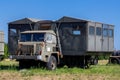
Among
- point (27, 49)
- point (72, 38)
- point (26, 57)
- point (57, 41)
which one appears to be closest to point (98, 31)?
point (72, 38)

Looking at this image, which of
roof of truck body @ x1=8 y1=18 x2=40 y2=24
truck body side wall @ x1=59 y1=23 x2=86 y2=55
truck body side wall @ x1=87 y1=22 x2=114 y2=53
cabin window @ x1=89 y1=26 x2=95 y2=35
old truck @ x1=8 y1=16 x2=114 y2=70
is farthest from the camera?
roof of truck body @ x1=8 y1=18 x2=40 y2=24

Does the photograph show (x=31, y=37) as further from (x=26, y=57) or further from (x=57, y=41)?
(x=57, y=41)

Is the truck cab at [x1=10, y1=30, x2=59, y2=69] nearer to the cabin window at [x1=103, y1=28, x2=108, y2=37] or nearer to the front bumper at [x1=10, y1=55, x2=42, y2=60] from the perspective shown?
the front bumper at [x1=10, y1=55, x2=42, y2=60]

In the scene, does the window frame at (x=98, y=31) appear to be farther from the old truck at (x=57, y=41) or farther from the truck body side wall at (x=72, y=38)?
the truck body side wall at (x=72, y=38)

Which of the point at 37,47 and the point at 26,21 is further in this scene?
the point at 26,21

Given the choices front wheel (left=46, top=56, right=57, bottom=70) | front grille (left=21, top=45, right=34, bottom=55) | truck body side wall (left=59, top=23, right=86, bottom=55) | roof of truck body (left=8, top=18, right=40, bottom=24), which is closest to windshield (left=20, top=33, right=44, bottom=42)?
front grille (left=21, top=45, right=34, bottom=55)

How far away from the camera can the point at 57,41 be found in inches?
1066

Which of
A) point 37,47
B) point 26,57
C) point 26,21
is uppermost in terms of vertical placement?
point 26,21

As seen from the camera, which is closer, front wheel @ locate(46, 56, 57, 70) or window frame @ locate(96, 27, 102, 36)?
front wheel @ locate(46, 56, 57, 70)

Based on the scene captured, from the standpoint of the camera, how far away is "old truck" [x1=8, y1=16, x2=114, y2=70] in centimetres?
2525

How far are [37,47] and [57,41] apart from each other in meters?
2.42

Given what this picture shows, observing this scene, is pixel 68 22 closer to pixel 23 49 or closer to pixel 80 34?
pixel 80 34

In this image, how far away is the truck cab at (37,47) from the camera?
24875mm

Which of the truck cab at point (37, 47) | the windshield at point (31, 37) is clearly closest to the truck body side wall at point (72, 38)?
the truck cab at point (37, 47)
